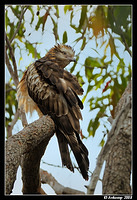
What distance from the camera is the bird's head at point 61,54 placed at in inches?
82.3

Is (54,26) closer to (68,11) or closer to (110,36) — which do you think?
(68,11)

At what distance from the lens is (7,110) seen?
2.19m

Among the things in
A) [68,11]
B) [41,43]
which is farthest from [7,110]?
[68,11]

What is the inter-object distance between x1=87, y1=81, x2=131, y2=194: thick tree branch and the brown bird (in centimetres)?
17

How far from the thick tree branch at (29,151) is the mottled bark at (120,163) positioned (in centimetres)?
37

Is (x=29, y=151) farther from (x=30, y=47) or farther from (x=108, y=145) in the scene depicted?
(x=30, y=47)

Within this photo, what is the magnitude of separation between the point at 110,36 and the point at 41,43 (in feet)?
1.74

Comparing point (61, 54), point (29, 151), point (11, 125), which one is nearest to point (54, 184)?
point (29, 151)

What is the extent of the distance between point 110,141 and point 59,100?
43cm

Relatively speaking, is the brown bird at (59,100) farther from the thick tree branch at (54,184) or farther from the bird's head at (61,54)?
the thick tree branch at (54,184)

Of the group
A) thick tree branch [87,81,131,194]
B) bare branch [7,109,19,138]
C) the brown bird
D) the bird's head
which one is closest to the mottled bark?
thick tree branch [87,81,131,194]

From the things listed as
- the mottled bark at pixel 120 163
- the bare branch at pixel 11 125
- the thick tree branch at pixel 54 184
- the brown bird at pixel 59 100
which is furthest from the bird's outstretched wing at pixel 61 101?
the bare branch at pixel 11 125
